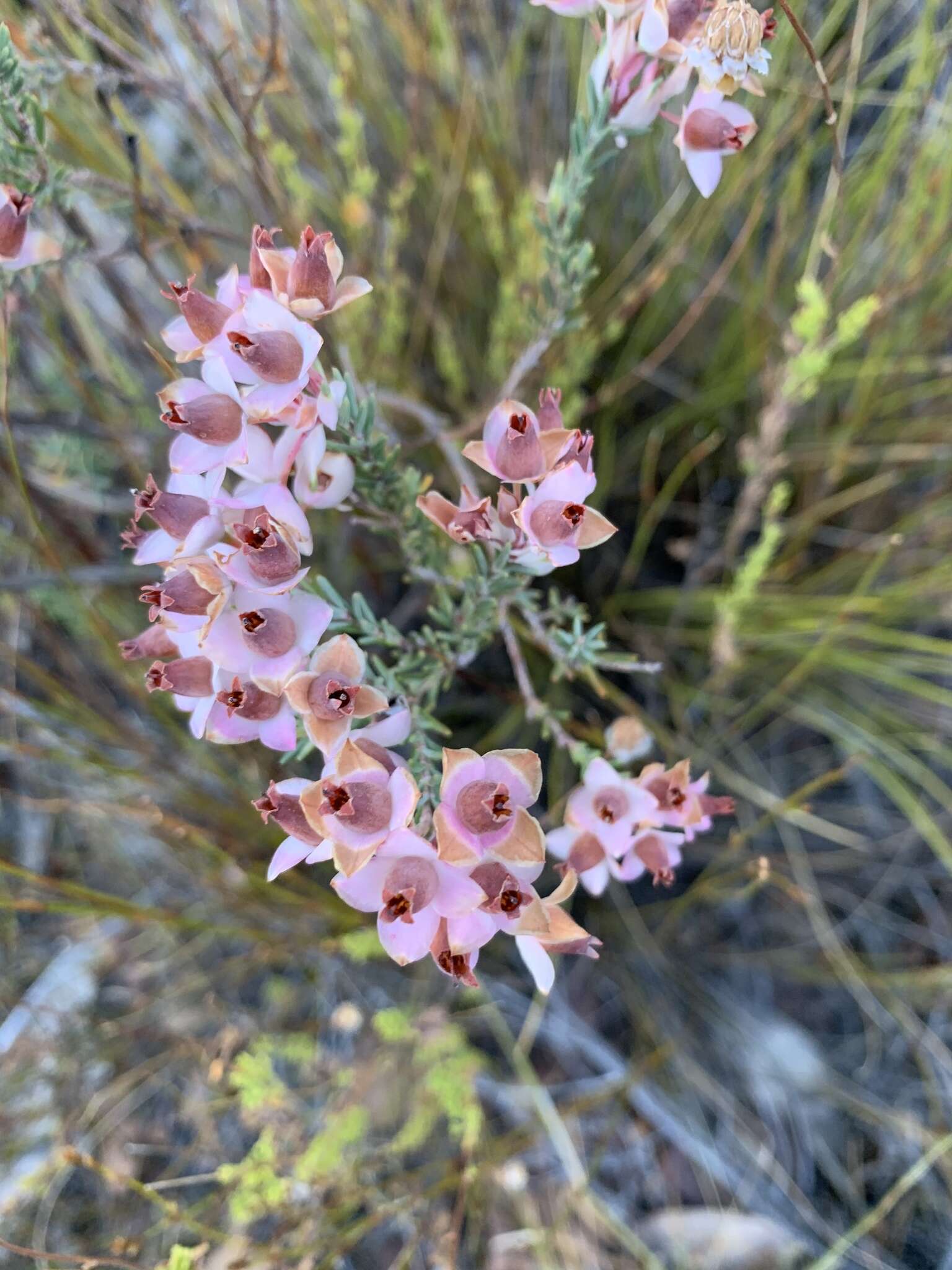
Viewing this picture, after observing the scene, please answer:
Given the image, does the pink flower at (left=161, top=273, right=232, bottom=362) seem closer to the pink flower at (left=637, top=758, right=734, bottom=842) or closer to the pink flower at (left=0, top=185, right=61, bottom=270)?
the pink flower at (left=0, top=185, right=61, bottom=270)

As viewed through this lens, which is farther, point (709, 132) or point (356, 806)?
point (709, 132)

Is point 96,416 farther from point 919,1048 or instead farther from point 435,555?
point 919,1048

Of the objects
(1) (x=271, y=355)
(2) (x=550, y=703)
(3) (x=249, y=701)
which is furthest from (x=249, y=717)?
(2) (x=550, y=703)

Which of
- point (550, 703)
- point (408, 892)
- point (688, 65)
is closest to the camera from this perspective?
point (408, 892)

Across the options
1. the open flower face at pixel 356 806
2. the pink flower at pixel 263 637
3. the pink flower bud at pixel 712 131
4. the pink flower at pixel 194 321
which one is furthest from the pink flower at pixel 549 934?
the pink flower bud at pixel 712 131

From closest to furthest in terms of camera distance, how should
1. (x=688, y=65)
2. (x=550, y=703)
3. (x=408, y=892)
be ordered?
(x=408, y=892) → (x=688, y=65) → (x=550, y=703)

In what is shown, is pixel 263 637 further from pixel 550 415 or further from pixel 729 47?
pixel 729 47

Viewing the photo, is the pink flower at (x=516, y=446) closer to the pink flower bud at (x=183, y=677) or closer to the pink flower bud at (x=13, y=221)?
the pink flower bud at (x=183, y=677)
